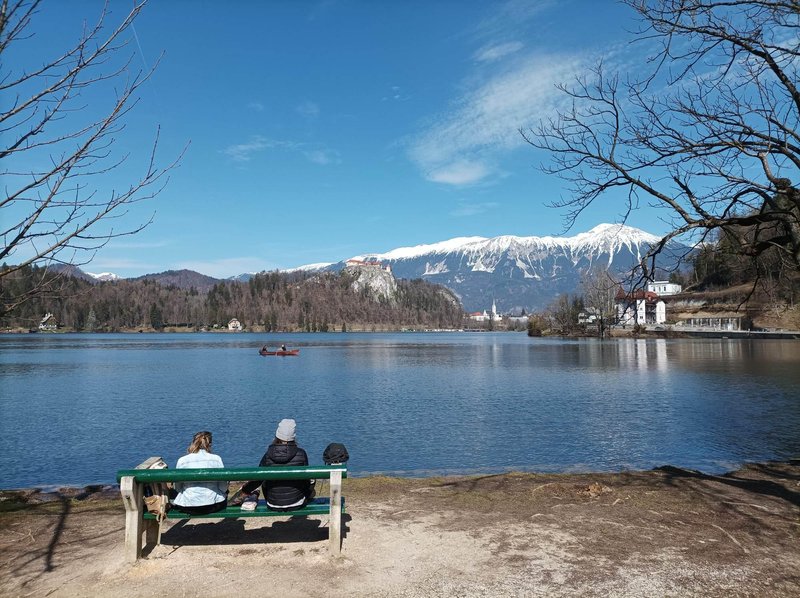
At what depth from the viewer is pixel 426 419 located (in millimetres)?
28375

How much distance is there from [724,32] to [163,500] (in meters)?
10.1

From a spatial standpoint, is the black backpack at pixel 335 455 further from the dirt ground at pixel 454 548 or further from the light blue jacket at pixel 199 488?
the light blue jacket at pixel 199 488

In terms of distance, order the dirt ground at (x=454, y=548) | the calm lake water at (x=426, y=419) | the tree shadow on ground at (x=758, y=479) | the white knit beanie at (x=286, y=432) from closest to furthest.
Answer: the dirt ground at (x=454, y=548) → the white knit beanie at (x=286, y=432) → the tree shadow on ground at (x=758, y=479) → the calm lake water at (x=426, y=419)

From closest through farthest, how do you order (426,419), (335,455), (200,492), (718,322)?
(200,492) → (335,455) → (426,419) → (718,322)

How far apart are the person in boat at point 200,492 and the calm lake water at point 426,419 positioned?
10.3 meters

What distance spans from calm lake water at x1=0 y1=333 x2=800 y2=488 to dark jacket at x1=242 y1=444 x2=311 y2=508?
32.9 ft

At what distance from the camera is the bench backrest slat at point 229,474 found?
7195 mm

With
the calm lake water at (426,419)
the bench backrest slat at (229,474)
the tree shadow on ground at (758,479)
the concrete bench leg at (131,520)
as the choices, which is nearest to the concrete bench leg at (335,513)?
the bench backrest slat at (229,474)

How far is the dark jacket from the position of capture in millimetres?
7777

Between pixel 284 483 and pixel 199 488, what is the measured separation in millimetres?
1101

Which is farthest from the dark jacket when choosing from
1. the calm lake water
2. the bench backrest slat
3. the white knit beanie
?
the calm lake water

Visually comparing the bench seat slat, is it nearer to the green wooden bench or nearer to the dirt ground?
the green wooden bench

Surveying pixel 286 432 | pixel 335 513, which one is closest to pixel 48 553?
pixel 286 432

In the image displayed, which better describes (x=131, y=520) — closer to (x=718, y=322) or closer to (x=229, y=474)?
(x=229, y=474)
